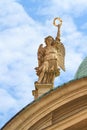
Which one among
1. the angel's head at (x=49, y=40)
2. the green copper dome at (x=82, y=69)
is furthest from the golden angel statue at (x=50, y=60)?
the green copper dome at (x=82, y=69)

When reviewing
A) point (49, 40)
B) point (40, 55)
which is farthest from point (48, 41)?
point (40, 55)

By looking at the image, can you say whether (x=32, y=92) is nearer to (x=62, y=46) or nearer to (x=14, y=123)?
(x=62, y=46)

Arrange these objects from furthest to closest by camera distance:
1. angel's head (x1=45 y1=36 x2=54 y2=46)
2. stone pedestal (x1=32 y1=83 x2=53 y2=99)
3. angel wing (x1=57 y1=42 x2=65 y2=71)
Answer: angel's head (x1=45 y1=36 x2=54 y2=46)
angel wing (x1=57 y1=42 x2=65 y2=71)
stone pedestal (x1=32 y1=83 x2=53 y2=99)

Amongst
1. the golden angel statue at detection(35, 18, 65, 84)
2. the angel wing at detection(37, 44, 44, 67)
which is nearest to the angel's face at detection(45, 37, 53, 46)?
the golden angel statue at detection(35, 18, 65, 84)

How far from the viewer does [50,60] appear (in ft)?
62.2

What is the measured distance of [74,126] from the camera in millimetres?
15117

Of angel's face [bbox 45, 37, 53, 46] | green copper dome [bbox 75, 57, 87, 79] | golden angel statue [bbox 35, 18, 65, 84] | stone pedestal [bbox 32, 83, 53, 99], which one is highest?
green copper dome [bbox 75, 57, 87, 79]

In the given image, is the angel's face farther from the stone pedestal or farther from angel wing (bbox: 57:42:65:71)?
the stone pedestal

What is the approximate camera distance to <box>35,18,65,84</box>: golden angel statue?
1873 centimetres

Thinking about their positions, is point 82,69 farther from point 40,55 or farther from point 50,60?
point 50,60

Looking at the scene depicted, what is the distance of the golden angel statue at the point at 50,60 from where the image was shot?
1873 cm

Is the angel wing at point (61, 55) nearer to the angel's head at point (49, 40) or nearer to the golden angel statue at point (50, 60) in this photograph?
the golden angel statue at point (50, 60)

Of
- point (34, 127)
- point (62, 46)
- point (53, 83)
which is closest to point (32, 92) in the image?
point (53, 83)

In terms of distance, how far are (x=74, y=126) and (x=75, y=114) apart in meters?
0.31
